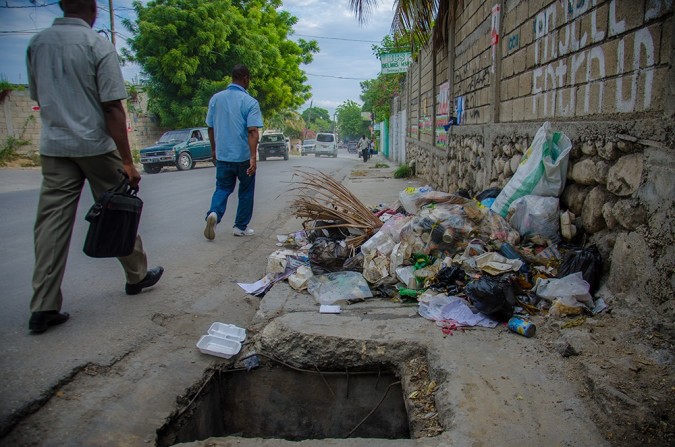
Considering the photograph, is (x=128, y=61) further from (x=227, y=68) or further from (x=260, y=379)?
(x=260, y=379)

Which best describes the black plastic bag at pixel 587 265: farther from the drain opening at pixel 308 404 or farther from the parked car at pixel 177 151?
the parked car at pixel 177 151

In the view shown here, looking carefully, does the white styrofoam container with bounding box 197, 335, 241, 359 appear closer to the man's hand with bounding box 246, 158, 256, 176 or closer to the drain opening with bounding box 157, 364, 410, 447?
the drain opening with bounding box 157, 364, 410, 447

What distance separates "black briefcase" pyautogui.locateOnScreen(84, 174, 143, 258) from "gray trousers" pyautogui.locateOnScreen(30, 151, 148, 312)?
0.12m

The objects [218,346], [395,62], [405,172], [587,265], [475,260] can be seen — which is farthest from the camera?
[395,62]

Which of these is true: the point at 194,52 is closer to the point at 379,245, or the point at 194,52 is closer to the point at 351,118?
the point at 379,245

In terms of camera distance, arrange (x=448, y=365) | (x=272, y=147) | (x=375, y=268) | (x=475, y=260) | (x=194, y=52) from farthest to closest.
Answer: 1. (x=272, y=147)
2. (x=194, y=52)
3. (x=375, y=268)
4. (x=475, y=260)
5. (x=448, y=365)

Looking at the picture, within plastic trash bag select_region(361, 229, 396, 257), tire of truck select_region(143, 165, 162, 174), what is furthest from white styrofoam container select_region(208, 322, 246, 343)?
tire of truck select_region(143, 165, 162, 174)

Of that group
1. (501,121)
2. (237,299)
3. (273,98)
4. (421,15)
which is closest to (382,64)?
(421,15)

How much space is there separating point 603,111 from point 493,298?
1.36 m

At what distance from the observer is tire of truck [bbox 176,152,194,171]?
18188mm

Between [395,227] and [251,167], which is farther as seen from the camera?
[251,167]

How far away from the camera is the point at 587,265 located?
2.89m

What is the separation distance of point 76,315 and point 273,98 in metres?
26.1

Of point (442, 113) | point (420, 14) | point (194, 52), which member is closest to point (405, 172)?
point (442, 113)
